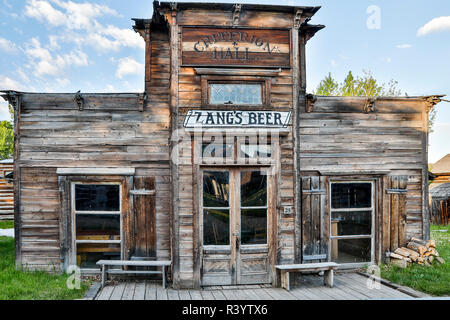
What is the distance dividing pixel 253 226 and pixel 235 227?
14.4 inches

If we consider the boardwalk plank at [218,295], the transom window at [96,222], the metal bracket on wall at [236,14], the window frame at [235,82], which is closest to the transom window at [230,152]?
the window frame at [235,82]

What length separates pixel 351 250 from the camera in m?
8.29

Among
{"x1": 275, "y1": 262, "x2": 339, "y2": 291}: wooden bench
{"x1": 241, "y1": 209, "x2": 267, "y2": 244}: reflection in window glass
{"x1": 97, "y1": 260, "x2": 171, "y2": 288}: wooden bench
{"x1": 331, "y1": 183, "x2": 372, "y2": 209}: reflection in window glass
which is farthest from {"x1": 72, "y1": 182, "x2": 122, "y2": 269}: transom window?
{"x1": 331, "y1": 183, "x2": 372, "y2": 209}: reflection in window glass

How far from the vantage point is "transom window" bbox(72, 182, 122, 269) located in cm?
766

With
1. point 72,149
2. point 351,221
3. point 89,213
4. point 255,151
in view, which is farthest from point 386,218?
point 72,149

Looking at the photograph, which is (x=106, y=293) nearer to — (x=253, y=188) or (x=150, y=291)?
(x=150, y=291)

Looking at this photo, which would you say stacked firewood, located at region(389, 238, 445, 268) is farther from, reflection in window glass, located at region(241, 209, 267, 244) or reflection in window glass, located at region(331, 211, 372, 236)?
reflection in window glass, located at region(241, 209, 267, 244)

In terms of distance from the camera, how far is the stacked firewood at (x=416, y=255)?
26.0 ft

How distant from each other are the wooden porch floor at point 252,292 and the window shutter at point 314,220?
85cm

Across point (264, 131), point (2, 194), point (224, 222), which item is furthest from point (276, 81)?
point (2, 194)

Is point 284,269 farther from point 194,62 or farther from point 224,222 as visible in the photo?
point 194,62

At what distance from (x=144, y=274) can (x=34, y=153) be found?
3.44 metres

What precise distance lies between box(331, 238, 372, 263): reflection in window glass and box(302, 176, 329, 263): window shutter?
0.32m

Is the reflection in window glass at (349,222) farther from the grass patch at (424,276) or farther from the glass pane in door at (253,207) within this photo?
the glass pane in door at (253,207)
